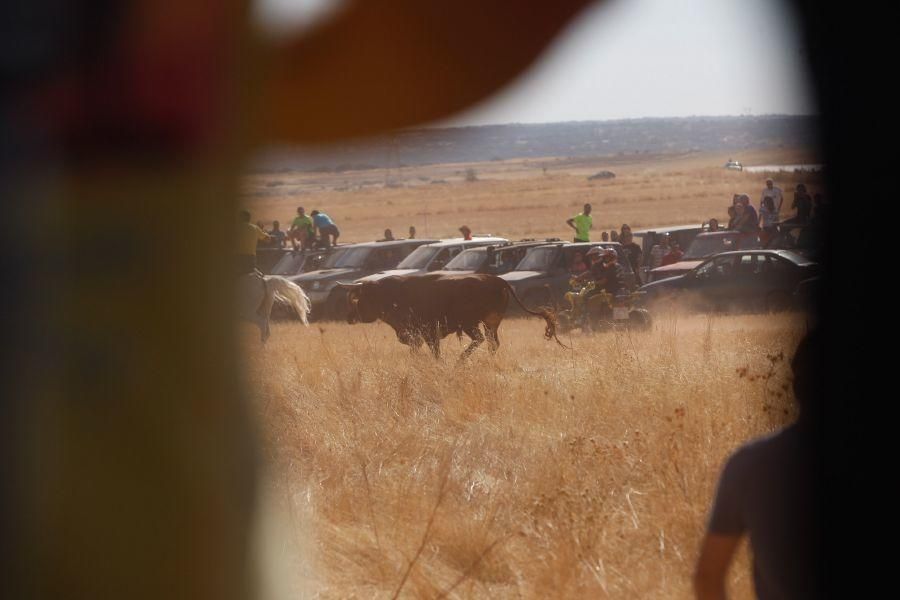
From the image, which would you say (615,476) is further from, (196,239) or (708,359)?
(708,359)

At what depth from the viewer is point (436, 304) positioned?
43.0ft

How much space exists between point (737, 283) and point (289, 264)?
9.05m

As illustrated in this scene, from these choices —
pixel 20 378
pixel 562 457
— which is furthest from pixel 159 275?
pixel 562 457

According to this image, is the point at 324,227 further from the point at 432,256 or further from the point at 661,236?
the point at 661,236

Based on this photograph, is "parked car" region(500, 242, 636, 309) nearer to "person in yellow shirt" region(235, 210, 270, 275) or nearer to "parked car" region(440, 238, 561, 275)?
"parked car" region(440, 238, 561, 275)

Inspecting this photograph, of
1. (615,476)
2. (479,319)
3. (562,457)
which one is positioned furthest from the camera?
(479,319)

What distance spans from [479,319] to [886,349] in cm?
987

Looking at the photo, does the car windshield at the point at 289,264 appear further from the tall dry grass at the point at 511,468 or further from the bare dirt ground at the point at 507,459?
the tall dry grass at the point at 511,468

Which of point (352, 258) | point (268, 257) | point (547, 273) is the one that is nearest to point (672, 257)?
point (547, 273)

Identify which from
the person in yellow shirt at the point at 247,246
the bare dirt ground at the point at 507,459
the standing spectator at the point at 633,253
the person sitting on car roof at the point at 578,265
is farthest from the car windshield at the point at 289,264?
the bare dirt ground at the point at 507,459

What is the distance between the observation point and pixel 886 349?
130 inches

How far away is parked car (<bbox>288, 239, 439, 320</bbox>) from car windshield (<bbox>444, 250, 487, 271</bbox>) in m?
1.98

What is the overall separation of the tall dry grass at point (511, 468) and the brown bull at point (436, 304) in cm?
193

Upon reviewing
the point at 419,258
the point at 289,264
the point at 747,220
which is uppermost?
the point at 747,220
